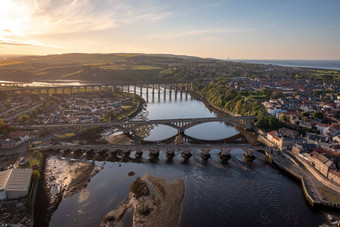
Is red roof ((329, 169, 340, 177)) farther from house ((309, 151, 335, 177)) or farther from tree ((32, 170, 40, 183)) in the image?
tree ((32, 170, 40, 183))

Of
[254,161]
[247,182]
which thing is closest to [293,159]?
[254,161]

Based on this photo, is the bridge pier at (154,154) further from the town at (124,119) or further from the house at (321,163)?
→ the house at (321,163)

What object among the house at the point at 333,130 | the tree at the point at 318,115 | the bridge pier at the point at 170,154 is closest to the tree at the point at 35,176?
the bridge pier at the point at 170,154

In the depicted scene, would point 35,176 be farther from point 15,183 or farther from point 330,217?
point 330,217

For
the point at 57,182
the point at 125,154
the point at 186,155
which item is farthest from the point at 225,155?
the point at 57,182

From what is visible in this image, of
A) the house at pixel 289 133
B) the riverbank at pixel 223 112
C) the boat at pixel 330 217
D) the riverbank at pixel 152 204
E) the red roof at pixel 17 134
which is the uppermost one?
the house at pixel 289 133

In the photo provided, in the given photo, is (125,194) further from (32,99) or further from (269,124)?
(32,99)

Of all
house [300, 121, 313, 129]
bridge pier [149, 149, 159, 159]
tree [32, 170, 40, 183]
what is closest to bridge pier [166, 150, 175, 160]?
bridge pier [149, 149, 159, 159]
